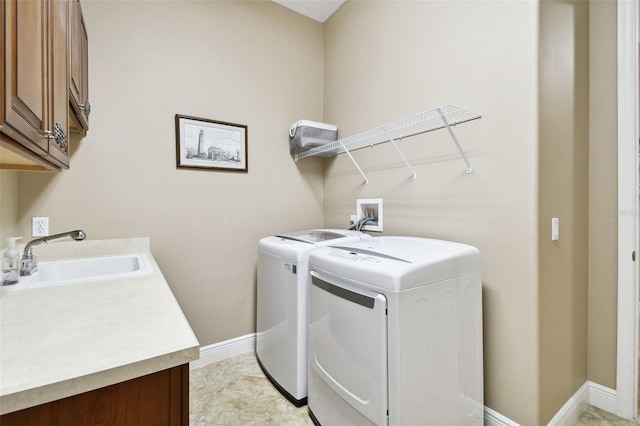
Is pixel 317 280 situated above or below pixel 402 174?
below

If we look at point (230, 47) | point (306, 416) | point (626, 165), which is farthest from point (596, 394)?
point (230, 47)

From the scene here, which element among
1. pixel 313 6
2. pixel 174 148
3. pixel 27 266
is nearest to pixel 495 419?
pixel 27 266

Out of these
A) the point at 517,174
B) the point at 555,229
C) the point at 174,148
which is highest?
the point at 174,148

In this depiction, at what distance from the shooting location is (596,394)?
5.55 feet

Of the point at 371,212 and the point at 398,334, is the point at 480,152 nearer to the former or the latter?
the point at 371,212

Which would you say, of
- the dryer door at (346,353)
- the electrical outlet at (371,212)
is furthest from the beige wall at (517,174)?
the dryer door at (346,353)

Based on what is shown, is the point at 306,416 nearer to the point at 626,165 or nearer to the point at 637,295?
the point at 637,295

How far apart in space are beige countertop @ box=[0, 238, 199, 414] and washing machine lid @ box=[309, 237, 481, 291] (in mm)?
665

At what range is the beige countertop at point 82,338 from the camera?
1.81 ft

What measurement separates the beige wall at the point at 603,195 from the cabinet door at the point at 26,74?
2504mm

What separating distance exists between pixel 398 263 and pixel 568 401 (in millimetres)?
1341

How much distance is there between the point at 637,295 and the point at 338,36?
8.92 feet

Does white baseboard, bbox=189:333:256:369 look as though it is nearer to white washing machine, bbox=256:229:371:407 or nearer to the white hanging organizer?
white washing machine, bbox=256:229:371:407

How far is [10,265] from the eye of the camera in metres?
1.22
